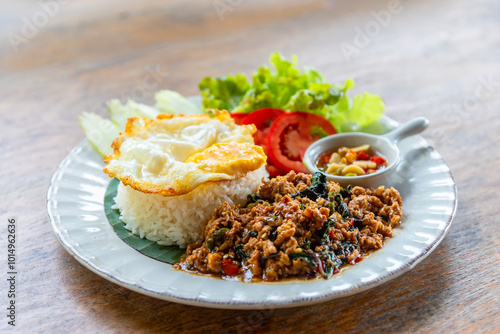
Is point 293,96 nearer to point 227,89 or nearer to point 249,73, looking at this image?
point 227,89

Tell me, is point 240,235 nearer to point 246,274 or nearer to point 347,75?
point 246,274

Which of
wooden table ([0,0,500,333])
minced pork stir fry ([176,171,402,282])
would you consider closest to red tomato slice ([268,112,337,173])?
minced pork stir fry ([176,171,402,282])

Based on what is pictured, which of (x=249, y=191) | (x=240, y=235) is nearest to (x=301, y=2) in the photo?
(x=249, y=191)

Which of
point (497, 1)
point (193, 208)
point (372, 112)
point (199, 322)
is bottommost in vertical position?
point (199, 322)

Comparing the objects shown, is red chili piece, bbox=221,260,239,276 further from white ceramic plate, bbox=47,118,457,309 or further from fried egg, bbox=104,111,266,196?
fried egg, bbox=104,111,266,196

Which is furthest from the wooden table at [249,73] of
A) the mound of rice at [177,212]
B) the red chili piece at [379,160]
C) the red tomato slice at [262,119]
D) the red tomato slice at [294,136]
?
the red tomato slice at [262,119]

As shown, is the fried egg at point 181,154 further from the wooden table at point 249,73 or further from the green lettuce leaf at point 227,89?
the green lettuce leaf at point 227,89
